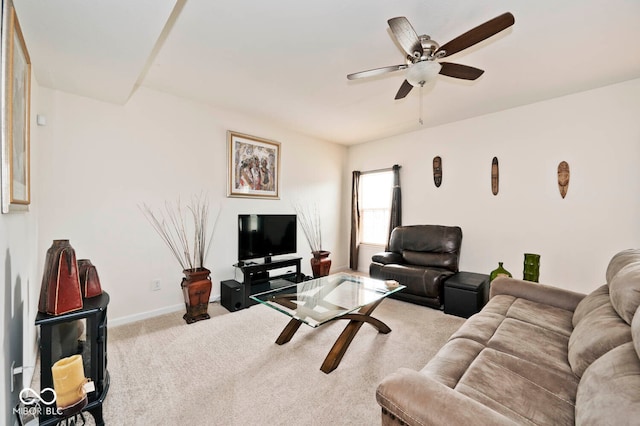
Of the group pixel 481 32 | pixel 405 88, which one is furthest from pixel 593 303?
pixel 405 88

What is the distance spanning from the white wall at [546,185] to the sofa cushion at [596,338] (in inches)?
93.5

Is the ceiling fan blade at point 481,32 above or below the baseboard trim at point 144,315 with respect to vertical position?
above

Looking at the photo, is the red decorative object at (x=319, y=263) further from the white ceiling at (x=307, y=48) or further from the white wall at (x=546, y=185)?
the white ceiling at (x=307, y=48)

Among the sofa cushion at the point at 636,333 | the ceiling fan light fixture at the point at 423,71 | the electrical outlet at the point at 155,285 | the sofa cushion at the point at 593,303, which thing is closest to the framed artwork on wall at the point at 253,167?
the electrical outlet at the point at 155,285

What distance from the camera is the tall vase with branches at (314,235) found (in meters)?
4.59

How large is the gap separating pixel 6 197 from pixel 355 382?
2.26 m

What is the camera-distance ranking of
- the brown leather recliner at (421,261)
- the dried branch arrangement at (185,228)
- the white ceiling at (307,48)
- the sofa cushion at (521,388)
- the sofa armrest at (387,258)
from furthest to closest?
the sofa armrest at (387,258) < the brown leather recliner at (421,261) < the dried branch arrangement at (185,228) < the white ceiling at (307,48) < the sofa cushion at (521,388)

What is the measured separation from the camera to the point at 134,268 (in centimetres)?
307

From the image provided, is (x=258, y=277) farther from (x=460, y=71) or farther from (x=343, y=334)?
(x=460, y=71)

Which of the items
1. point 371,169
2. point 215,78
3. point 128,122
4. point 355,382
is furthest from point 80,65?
point 371,169

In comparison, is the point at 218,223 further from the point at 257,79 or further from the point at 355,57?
the point at 355,57

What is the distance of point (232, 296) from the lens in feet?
10.9

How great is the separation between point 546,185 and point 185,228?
4.65 meters

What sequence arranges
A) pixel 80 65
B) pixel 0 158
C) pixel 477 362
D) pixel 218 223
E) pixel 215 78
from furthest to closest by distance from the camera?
pixel 218 223 < pixel 215 78 < pixel 80 65 < pixel 477 362 < pixel 0 158
